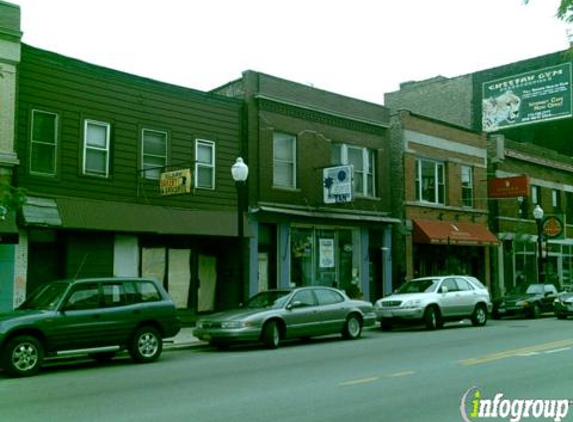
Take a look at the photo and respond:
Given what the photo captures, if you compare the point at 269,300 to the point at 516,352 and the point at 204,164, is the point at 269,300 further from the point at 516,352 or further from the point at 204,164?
the point at 204,164

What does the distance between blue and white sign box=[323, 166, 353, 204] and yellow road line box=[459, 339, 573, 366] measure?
960 centimetres

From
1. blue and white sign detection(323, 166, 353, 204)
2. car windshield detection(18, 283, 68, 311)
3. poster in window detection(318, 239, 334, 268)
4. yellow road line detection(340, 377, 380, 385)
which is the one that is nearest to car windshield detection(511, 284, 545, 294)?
poster in window detection(318, 239, 334, 268)

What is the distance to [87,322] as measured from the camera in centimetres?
1266

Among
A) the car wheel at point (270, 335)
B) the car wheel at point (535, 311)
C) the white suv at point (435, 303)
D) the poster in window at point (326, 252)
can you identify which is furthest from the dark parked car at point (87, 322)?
the car wheel at point (535, 311)

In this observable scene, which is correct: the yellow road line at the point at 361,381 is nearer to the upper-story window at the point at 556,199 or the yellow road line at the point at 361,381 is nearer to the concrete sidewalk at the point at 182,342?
the concrete sidewalk at the point at 182,342

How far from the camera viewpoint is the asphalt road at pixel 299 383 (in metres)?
8.16

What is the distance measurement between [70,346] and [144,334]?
63.4 inches

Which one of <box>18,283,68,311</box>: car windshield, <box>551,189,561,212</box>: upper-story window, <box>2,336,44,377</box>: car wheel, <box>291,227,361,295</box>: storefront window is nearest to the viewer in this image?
<box>2,336,44,377</box>: car wheel

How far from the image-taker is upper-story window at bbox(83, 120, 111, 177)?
18.9m

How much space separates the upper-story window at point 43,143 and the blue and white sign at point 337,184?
32.0 ft

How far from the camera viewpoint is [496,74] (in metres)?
44.2

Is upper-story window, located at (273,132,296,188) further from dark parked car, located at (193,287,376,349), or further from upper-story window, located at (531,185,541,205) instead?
upper-story window, located at (531,185,541,205)

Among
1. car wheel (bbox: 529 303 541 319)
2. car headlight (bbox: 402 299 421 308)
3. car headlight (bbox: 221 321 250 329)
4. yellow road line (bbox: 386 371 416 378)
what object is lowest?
yellow road line (bbox: 386 371 416 378)

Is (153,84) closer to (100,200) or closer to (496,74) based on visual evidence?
(100,200)
